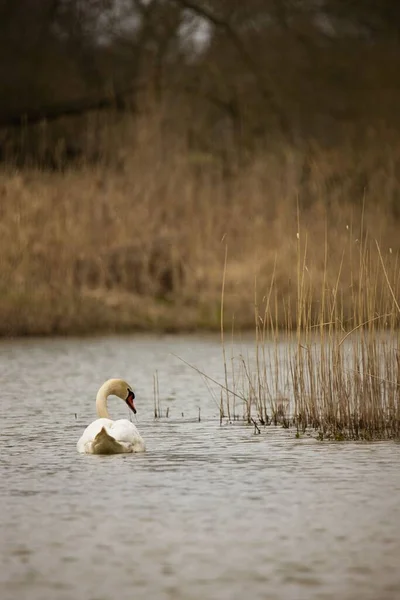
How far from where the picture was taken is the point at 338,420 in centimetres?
803

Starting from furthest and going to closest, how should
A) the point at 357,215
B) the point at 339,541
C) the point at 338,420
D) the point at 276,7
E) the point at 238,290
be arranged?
1. the point at 276,7
2. the point at 357,215
3. the point at 238,290
4. the point at 338,420
5. the point at 339,541

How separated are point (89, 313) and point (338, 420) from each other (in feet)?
28.2

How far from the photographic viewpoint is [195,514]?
5840 millimetres

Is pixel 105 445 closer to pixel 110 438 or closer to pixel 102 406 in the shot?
pixel 110 438

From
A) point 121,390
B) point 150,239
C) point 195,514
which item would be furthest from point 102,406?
point 150,239

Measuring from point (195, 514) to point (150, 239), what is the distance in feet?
36.2

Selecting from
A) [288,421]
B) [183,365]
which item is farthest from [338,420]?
[183,365]

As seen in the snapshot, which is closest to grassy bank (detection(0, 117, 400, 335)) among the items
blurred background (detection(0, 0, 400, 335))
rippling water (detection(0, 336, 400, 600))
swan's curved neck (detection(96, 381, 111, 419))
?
blurred background (detection(0, 0, 400, 335))

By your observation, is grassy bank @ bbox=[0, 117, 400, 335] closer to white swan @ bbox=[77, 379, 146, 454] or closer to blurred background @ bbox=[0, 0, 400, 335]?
blurred background @ bbox=[0, 0, 400, 335]

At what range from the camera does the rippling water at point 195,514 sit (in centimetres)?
466

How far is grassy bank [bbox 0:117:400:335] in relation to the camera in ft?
52.1

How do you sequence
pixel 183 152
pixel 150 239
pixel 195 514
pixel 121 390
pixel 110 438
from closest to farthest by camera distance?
1. pixel 195 514
2. pixel 110 438
3. pixel 121 390
4. pixel 150 239
5. pixel 183 152

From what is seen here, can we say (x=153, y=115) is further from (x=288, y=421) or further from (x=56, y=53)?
(x=288, y=421)

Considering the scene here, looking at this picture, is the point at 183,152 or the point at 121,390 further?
the point at 183,152
